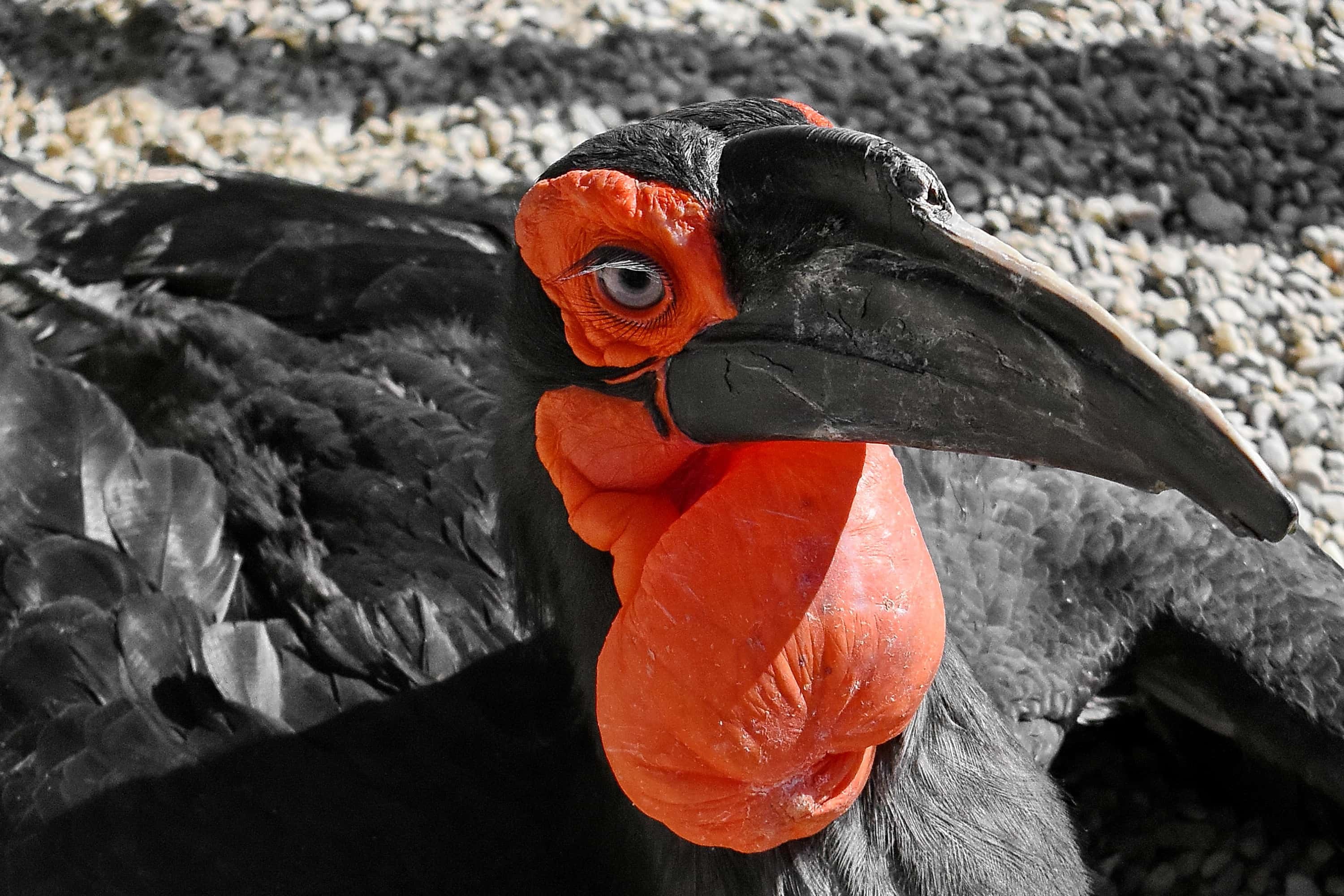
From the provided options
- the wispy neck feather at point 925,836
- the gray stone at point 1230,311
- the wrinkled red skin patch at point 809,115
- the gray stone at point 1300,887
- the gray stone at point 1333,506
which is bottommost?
the gray stone at point 1300,887

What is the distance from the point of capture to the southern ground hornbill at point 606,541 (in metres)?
1.60

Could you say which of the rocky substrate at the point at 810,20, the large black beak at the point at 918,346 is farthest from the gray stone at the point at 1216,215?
the large black beak at the point at 918,346

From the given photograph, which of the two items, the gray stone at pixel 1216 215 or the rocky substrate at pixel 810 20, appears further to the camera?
the rocky substrate at pixel 810 20

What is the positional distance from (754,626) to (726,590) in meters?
0.06

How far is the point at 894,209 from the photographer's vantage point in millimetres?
1522

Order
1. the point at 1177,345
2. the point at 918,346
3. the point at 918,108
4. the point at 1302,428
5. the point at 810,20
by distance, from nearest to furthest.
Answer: the point at 918,346 → the point at 1302,428 → the point at 1177,345 → the point at 918,108 → the point at 810,20

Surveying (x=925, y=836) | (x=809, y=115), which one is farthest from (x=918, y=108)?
(x=925, y=836)

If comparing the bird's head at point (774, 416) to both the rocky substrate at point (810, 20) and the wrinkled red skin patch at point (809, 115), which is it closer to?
the wrinkled red skin patch at point (809, 115)

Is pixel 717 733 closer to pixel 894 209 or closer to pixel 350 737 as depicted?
pixel 894 209

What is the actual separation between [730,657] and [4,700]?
58.2 inches

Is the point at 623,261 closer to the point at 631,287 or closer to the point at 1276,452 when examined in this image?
the point at 631,287

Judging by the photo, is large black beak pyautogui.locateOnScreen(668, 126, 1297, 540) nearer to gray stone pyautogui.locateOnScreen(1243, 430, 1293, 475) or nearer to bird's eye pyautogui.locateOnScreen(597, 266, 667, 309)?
bird's eye pyautogui.locateOnScreen(597, 266, 667, 309)

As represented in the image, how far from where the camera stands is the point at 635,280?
1726mm

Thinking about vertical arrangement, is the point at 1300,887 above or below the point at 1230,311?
below
